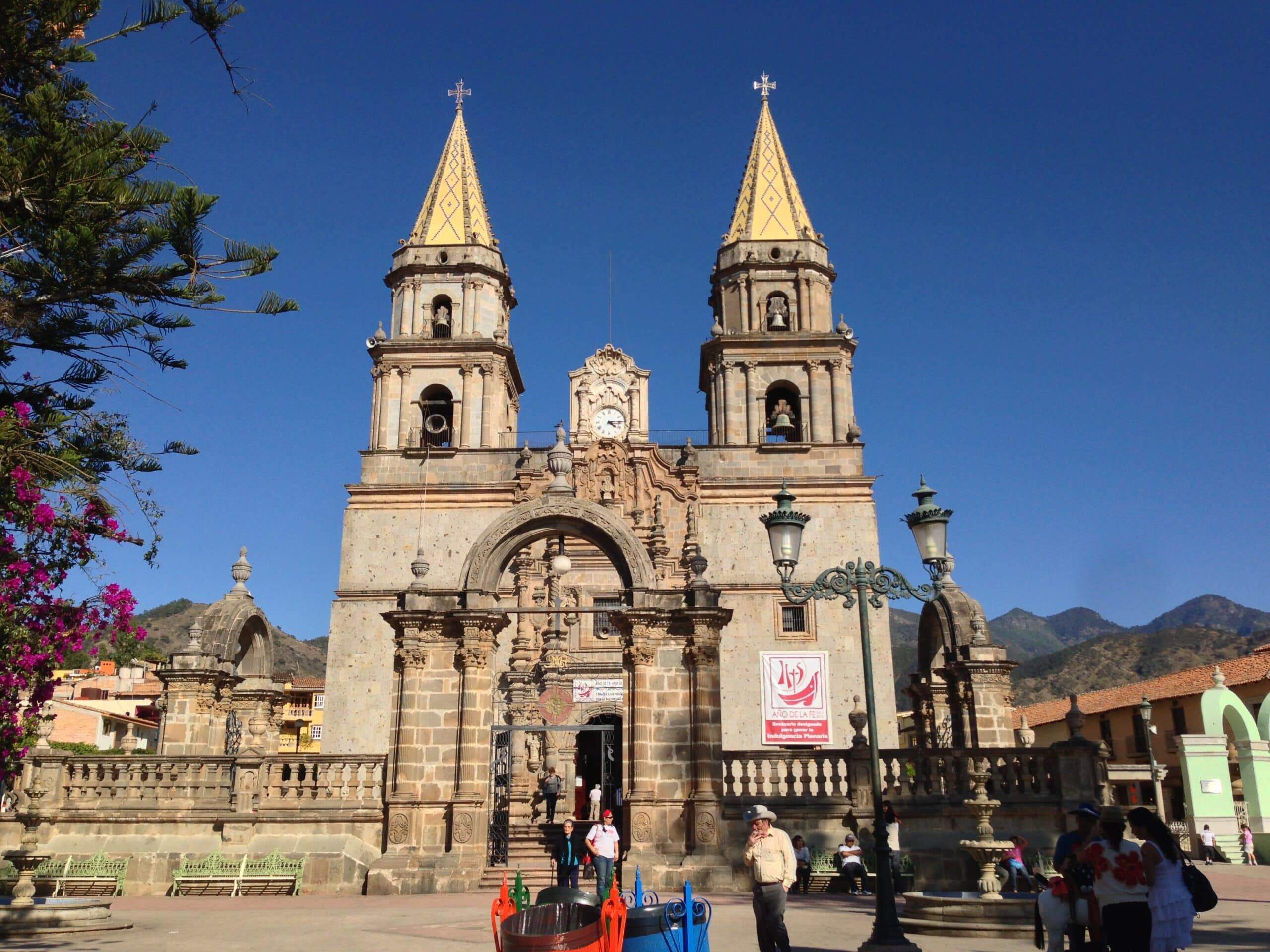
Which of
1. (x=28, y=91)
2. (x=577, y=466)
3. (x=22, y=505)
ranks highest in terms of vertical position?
(x=577, y=466)

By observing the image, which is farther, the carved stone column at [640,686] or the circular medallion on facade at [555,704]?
the circular medallion on facade at [555,704]

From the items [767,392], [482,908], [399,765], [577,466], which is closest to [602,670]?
[577,466]

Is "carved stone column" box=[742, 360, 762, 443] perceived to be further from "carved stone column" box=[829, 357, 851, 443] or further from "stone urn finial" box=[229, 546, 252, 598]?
"stone urn finial" box=[229, 546, 252, 598]

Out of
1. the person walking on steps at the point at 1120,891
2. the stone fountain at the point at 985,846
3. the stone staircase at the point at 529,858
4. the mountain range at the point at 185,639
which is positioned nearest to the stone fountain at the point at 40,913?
the stone staircase at the point at 529,858

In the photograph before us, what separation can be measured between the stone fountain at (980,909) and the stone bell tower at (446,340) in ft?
77.6

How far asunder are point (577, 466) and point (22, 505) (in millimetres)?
23597

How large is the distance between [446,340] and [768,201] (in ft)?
41.1

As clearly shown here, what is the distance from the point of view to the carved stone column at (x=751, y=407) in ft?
109

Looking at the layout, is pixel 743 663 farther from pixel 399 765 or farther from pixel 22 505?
pixel 22 505

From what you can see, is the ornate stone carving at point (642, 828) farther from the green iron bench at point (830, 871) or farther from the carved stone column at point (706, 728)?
the green iron bench at point (830, 871)

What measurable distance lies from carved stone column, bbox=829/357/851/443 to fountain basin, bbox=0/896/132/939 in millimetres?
25063

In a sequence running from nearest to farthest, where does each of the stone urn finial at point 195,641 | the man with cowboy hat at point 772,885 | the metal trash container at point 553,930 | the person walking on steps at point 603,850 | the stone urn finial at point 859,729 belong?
1. the metal trash container at point 553,930
2. the man with cowboy hat at point 772,885
3. the person walking on steps at point 603,850
4. the stone urn finial at point 859,729
5. the stone urn finial at point 195,641

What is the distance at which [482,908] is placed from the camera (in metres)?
13.1

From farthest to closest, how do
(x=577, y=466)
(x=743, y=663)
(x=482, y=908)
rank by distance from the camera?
(x=577, y=466) < (x=743, y=663) < (x=482, y=908)
